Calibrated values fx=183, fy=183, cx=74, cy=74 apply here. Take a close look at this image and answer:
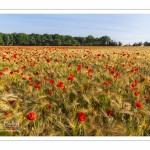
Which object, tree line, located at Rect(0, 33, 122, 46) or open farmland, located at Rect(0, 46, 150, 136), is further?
tree line, located at Rect(0, 33, 122, 46)

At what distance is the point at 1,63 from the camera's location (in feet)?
14.7

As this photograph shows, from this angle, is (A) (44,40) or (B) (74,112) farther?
(A) (44,40)

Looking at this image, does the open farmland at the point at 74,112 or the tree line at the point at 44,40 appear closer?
the open farmland at the point at 74,112

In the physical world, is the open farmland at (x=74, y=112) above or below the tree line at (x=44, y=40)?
below

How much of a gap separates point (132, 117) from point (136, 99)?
39cm

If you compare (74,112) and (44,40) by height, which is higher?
(44,40)

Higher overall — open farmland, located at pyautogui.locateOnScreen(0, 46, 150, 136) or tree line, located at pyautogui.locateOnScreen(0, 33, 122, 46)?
tree line, located at pyautogui.locateOnScreen(0, 33, 122, 46)

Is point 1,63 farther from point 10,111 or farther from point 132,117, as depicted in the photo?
point 132,117
